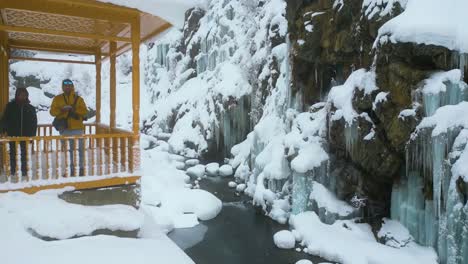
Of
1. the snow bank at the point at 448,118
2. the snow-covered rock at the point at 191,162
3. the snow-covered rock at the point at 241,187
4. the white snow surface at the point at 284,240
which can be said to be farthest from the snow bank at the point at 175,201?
the snow bank at the point at 448,118

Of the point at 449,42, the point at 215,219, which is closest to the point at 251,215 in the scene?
the point at 215,219

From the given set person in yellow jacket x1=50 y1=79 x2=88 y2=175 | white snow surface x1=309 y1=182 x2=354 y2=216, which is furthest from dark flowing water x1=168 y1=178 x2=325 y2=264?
person in yellow jacket x1=50 y1=79 x2=88 y2=175

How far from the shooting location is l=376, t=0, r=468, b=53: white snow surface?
7.46 meters

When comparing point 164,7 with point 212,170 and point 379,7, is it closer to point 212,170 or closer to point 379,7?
point 379,7

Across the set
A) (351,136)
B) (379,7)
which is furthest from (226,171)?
(379,7)

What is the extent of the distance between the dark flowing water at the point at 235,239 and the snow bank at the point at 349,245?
417 mm

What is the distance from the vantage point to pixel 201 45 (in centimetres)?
2552

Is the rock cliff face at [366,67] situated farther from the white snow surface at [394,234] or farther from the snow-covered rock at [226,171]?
the snow-covered rock at [226,171]

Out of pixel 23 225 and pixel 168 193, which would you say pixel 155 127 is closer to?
pixel 168 193

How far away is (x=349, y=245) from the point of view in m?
8.73

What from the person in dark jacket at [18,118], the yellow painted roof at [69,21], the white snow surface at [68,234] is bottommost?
the white snow surface at [68,234]

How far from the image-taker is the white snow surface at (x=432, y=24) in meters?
7.46

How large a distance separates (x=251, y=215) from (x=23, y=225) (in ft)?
25.9

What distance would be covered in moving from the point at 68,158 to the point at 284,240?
5.58 metres
